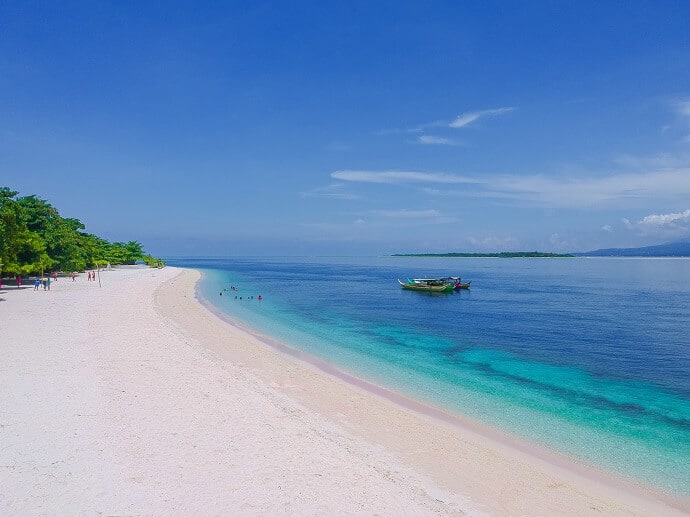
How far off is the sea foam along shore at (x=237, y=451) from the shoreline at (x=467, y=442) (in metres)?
0.05

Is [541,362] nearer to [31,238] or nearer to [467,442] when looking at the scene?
[467,442]

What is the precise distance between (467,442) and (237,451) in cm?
591

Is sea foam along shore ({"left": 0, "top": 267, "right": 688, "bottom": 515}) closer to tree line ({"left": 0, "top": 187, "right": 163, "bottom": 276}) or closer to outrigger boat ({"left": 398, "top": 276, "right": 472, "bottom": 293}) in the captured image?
tree line ({"left": 0, "top": 187, "right": 163, "bottom": 276})

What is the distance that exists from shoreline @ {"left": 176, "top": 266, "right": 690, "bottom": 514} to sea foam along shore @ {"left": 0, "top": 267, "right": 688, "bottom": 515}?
0.17ft

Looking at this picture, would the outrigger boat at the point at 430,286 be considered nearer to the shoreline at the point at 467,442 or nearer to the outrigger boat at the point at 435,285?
the outrigger boat at the point at 435,285

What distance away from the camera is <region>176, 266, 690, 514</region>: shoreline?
8.91m

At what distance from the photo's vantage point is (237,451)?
348 inches

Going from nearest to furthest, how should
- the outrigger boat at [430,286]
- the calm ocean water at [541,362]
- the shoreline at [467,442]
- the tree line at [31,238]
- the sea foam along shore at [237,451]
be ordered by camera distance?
1. the sea foam along shore at [237,451]
2. the shoreline at [467,442]
3. the calm ocean water at [541,362]
4. the tree line at [31,238]
5. the outrigger boat at [430,286]

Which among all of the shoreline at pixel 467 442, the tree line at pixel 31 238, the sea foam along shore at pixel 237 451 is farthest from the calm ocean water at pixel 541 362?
the tree line at pixel 31 238

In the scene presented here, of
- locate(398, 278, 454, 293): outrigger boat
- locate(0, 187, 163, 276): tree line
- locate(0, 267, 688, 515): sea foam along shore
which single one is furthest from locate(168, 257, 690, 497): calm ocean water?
locate(0, 187, 163, 276): tree line

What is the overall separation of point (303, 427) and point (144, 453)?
370cm

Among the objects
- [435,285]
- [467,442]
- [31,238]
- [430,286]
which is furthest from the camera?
[435,285]

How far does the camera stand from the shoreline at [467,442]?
8.91 m

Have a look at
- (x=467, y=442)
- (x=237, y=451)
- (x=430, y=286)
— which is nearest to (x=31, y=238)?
(x=237, y=451)
